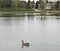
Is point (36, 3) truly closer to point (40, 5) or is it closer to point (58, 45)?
point (40, 5)

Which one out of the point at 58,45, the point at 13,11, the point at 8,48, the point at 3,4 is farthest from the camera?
the point at 3,4

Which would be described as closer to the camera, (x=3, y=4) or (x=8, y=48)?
(x=8, y=48)

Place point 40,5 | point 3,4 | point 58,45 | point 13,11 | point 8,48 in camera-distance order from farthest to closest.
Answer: point 40,5 → point 3,4 → point 13,11 → point 58,45 → point 8,48

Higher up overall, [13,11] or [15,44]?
[15,44]

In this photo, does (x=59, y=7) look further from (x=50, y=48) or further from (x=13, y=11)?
(x=50, y=48)

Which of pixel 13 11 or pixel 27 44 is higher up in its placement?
pixel 27 44

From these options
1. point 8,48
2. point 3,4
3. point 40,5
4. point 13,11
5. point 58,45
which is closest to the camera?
point 8,48

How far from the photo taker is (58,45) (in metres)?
14.5

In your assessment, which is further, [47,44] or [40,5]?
[40,5]

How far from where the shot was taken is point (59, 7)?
54.7 m

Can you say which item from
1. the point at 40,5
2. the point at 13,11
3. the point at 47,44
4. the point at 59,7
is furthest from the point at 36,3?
the point at 47,44

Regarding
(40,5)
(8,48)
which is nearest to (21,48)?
(8,48)

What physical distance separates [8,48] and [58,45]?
2.51m

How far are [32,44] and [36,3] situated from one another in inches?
1836
